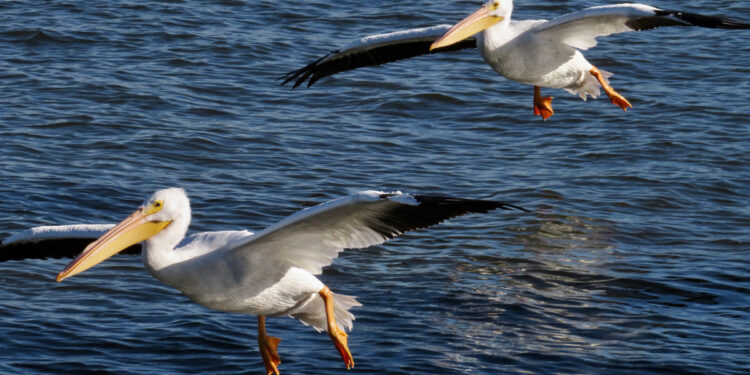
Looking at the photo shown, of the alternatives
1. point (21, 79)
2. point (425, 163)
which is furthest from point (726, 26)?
point (21, 79)

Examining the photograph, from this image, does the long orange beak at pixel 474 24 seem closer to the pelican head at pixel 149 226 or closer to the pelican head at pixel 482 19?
the pelican head at pixel 482 19

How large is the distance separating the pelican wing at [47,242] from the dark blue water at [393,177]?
0.75m

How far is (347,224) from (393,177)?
5912 mm

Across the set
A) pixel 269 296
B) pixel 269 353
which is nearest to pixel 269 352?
pixel 269 353

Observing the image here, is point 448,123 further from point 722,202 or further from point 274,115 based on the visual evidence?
point 722,202

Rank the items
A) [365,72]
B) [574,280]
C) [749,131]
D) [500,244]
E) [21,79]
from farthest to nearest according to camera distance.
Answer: [365,72] → [21,79] → [749,131] → [500,244] → [574,280]

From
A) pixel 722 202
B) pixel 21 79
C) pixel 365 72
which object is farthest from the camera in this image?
pixel 365 72

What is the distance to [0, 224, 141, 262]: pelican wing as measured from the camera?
8117 millimetres

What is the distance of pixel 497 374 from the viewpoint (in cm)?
875

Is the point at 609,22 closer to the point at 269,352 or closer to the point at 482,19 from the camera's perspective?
the point at 482,19

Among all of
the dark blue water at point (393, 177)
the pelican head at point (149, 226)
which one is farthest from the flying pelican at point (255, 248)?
the dark blue water at point (393, 177)

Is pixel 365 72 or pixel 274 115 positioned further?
pixel 365 72

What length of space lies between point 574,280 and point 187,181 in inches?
180

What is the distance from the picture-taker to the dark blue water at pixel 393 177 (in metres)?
9.27
